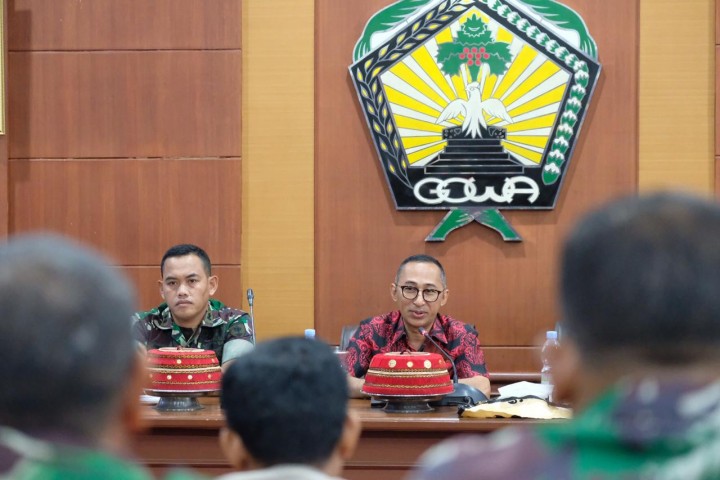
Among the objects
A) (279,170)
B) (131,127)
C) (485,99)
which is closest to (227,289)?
(279,170)

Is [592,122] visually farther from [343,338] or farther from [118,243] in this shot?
[118,243]

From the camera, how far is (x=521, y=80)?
4332 mm

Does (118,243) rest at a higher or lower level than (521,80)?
lower

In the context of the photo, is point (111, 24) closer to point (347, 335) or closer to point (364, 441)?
point (347, 335)

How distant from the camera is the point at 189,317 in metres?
3.62

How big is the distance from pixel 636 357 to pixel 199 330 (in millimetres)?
2990

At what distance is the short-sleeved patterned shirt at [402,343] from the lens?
144 inches

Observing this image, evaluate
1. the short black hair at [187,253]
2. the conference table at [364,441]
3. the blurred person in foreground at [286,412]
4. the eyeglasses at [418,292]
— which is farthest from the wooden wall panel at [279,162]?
the blurred person in foreground at [286,412]

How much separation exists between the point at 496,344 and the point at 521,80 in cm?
111

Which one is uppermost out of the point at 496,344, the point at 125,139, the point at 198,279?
the point at 125,139

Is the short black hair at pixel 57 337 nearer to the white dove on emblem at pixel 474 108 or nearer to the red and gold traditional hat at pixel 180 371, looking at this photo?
the red and gold traditional hat at pixel 180 371

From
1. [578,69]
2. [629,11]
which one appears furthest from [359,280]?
[629,11]

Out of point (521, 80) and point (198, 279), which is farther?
point (521, 80)

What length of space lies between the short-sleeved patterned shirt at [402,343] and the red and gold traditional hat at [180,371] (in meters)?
0.77
